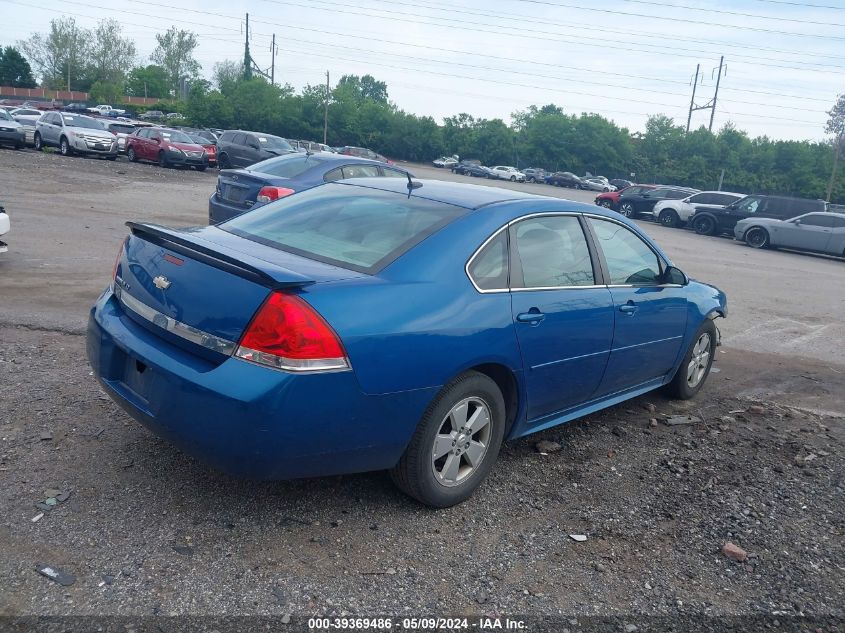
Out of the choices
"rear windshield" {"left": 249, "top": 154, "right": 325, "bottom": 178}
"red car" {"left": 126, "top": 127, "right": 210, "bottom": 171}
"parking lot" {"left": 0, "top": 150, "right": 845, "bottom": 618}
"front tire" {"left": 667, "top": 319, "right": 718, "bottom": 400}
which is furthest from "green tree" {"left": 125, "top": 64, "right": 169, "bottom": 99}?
"front tire" {"left": 667, "top": 319, "right": 718, "bottom": 400}

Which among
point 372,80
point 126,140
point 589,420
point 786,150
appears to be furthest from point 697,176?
point 372,80

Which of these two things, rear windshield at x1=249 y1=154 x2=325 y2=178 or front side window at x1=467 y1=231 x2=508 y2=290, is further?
rear windshield at x1=249 y1=154 x2=325 y2=178

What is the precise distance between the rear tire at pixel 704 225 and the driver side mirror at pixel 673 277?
22.8 metres

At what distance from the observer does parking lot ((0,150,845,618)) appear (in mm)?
3107

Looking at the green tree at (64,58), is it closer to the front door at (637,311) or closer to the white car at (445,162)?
the white car at (445,162)

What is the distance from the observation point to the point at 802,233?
23078mm

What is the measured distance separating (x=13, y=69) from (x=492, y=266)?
113 metres

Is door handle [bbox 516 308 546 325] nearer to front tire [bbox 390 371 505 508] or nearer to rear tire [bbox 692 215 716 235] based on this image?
front tire [bbox 390 371 505 508]

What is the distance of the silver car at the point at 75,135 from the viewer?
94.2 ft

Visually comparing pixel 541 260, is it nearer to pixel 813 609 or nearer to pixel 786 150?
pixel 813 609

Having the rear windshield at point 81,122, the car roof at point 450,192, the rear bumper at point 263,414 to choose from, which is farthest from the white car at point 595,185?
the rear bumper at point 263,414

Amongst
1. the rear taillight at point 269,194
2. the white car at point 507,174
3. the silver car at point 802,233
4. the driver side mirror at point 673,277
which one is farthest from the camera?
the white car at point 507,174

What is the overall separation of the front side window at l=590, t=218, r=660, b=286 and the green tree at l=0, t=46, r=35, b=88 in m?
112

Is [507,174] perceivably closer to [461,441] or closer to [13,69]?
[461,441]
